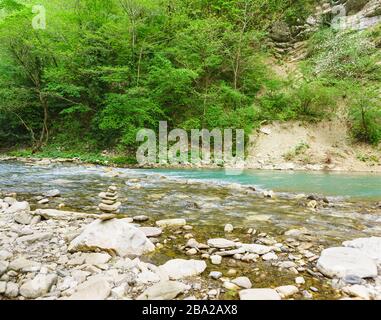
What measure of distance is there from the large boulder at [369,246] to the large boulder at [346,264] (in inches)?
5.0

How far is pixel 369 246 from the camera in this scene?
3.27m

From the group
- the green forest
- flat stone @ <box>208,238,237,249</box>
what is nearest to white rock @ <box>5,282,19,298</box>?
flat stone @ <box>208,238,237,249</box>

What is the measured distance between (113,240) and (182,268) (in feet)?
3.02

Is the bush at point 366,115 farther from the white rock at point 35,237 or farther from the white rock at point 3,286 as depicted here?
the white rock at point 3,286

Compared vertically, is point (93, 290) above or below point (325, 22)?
below

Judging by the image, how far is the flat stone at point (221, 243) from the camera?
3523mm

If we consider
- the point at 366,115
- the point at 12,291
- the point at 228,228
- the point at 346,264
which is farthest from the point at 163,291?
the point at 366,115

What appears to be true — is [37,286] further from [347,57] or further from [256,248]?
[347,57]

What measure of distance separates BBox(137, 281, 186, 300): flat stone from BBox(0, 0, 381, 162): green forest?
12353 mm

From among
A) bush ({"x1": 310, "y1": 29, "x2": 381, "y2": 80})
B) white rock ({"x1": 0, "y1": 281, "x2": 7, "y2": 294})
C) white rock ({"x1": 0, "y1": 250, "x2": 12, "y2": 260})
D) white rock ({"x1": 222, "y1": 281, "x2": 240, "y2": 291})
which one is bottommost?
white rock ({"x1": 222, "y1": 281, "x2": 240, "y2": 291})

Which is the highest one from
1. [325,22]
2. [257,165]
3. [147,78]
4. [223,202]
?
[325,22]

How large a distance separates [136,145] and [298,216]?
37.3 ft

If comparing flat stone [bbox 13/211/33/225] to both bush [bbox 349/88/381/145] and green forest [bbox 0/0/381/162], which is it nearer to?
green forest [bbox 0/0/381/162]

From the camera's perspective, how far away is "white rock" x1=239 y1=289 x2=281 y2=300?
7.80 ft
